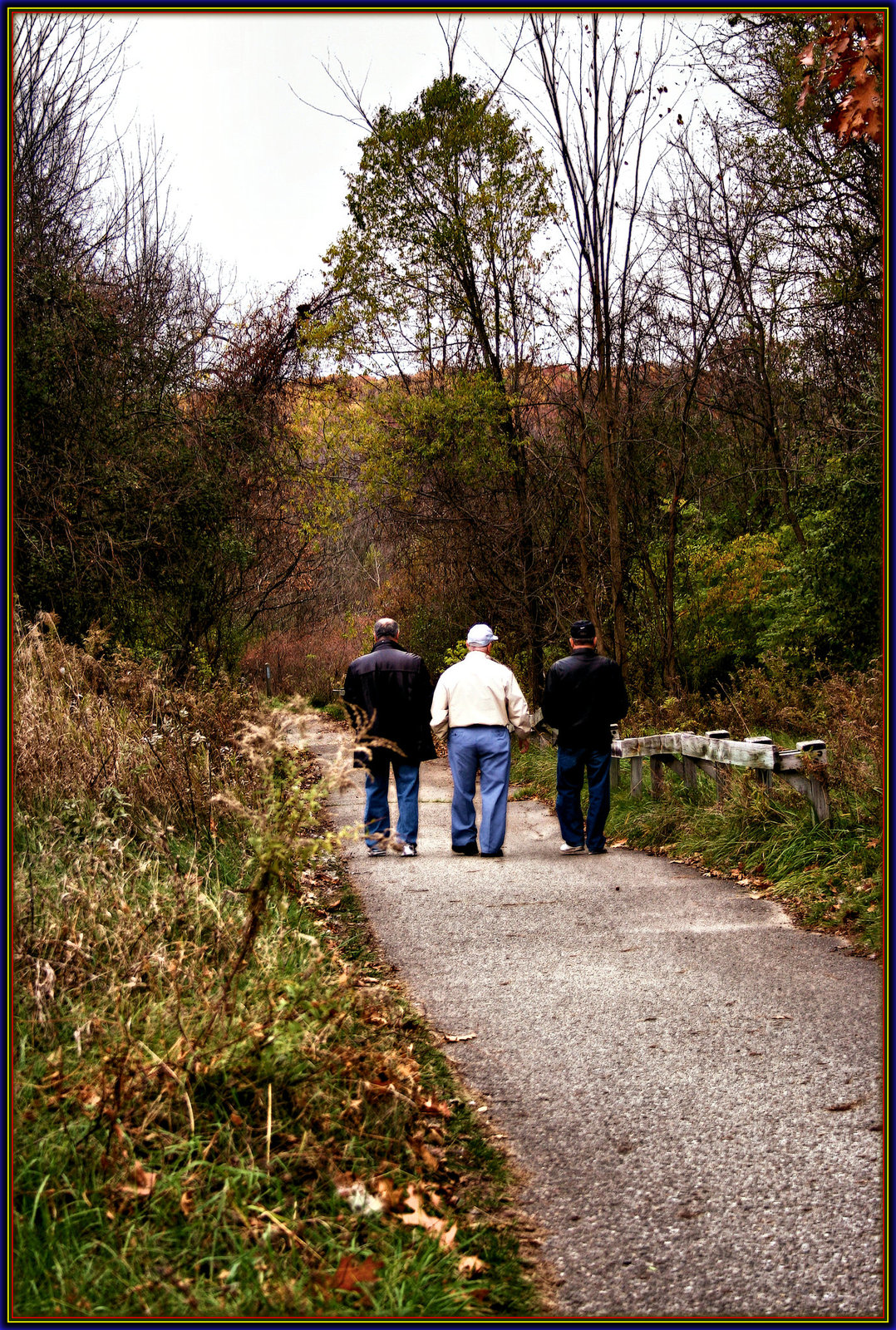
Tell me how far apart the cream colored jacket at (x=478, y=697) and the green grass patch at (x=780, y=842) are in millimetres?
1524

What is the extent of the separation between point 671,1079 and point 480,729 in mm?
5254

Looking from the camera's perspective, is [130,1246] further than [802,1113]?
No

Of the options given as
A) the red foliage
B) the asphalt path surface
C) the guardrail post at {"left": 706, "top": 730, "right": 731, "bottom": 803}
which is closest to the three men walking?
the guardrail post at {"left": 706, "top": 730, "right": 731, "bottom": 803}

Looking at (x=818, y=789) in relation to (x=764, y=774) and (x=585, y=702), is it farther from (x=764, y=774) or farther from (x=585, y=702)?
(x=585, y=702)

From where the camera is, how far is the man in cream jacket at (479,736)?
936cm

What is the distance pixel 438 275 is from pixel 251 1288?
49.8ft

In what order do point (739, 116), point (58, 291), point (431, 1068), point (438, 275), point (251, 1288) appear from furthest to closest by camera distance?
point (438, 275), point (739, 116), point (58, 291), point (431, 1068), point (251, 1288)

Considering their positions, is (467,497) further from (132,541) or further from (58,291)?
(58,291)

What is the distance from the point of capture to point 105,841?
5559mm

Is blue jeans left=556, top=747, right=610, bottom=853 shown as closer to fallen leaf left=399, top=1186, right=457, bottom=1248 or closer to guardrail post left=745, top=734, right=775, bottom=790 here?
guardrail post left=745, top=734, right=775, bottom=790

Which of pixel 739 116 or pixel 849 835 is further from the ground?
pixel 739 116

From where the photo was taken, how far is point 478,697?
942cm

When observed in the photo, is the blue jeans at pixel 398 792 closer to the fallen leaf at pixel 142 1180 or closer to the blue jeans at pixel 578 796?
the blue jeans at pixel 578 796
